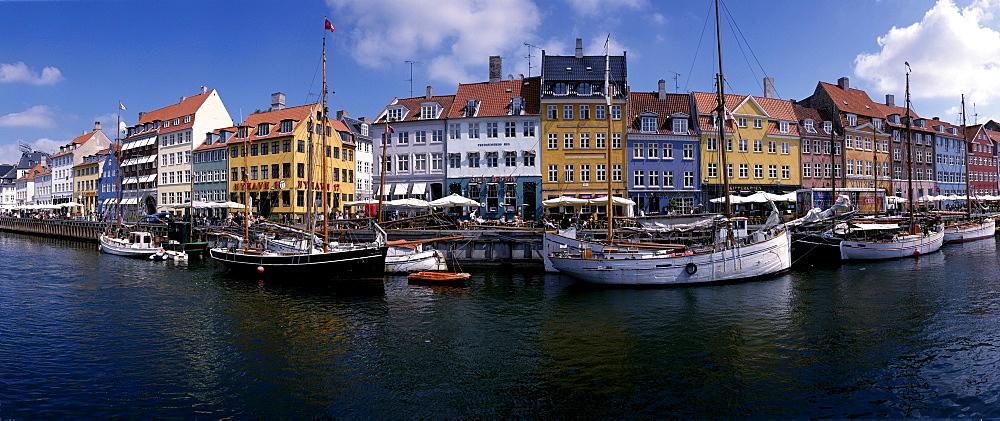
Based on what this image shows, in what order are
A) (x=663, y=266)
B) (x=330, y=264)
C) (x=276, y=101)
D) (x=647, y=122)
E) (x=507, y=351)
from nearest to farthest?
(x=507, y=351) < (x=663, y=266) < (x=330, y=264) < (x=647, y=122) < (x=276, y=101)

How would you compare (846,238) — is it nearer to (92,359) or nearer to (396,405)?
(396,405)

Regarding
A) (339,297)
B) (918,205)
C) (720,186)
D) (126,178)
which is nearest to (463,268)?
(339,297)

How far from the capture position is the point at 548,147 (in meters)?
57.2

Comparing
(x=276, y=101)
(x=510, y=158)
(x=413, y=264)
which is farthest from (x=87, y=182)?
(x=413, y=264)

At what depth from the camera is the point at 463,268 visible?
129 feet

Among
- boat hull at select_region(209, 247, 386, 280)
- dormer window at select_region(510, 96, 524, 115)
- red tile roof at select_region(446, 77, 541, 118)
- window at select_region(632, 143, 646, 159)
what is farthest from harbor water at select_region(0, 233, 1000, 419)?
red tile roof at select_region(446, 77, 541, 118)

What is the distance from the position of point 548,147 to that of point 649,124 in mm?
11023

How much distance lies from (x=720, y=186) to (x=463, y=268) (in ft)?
107

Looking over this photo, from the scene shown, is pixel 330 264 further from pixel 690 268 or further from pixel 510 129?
pixel 510 129

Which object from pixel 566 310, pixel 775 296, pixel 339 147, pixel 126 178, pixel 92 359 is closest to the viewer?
pixel 92 359

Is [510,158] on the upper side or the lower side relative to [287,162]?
lower

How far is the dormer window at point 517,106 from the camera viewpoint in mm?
57281

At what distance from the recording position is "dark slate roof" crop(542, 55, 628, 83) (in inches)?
2261

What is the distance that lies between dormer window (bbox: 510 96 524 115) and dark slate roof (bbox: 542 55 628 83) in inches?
131
